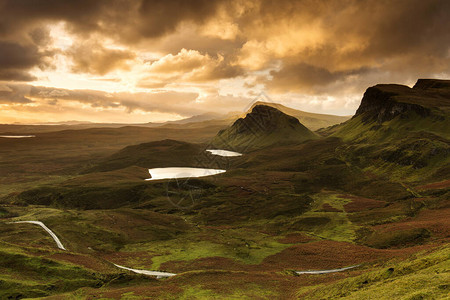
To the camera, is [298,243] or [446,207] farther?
[446,207]

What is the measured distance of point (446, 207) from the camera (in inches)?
4535

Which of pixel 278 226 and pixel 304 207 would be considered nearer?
pixel 278 226

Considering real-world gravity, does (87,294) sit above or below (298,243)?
above

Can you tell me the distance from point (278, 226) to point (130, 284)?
8413cm

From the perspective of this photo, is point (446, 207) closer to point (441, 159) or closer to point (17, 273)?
point (441, 159)

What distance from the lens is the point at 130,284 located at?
56344 millimetres

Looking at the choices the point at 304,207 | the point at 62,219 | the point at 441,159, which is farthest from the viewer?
the point at 441,159

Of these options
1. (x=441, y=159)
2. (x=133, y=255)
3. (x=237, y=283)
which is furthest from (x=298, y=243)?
(x=441, y=159)

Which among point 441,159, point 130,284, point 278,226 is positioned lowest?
point 278,226

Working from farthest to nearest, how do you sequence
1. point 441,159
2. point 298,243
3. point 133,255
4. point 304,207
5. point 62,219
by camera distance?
point 441,159 → point 304,207 → point 62,219 → point 298,243 → point 133,255

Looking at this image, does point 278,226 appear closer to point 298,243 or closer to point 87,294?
point 298,243

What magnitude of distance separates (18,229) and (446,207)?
522 ft

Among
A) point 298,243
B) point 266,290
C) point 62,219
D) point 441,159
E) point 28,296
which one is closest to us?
point 28,296

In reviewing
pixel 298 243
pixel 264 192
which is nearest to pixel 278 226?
pixel 298 243
